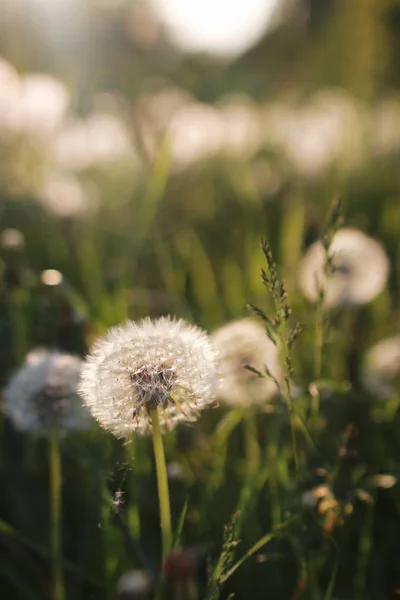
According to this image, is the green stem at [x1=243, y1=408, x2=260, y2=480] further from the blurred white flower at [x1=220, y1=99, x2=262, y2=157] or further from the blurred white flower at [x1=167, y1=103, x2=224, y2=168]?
the blurred white flower at [x1=220, y1=99, x2=262, y2=157]

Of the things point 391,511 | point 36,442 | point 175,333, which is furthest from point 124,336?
point 36,442

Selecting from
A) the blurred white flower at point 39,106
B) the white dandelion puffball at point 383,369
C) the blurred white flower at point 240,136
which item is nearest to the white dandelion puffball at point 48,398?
the white dandelion puffball at point 383,369

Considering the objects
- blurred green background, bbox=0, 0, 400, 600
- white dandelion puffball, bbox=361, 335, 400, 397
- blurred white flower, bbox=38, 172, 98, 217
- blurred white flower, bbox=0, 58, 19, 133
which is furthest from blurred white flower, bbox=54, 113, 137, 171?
white dandelion puffball, bbox=361, 335, 400, 397

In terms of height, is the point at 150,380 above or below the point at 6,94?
below

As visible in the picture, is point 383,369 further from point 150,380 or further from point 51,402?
point 150,380

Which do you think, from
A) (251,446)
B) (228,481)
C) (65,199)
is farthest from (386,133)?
(228,481)

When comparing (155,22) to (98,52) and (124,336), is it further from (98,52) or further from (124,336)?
(124,336)

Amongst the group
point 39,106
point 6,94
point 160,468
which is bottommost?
point 160,468
